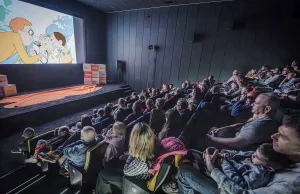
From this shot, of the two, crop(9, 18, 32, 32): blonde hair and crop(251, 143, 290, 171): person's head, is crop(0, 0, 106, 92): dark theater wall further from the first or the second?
crop(251, 143, 290, 171): person's head

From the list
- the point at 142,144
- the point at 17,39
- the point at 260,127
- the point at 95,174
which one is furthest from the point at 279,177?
the point at 17,39

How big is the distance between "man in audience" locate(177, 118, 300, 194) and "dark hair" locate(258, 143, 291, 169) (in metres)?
0.02

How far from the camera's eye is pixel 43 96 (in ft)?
15.8

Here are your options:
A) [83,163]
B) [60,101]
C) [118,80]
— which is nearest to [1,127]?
[60,101]

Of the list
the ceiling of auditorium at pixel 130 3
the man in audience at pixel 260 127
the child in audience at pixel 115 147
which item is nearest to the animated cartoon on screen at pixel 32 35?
the ceiling of auditorium at pixel 130 3

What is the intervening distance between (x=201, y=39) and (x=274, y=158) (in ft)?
18.3

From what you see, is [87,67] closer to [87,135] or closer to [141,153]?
[87,135]

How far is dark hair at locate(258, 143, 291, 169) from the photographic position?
3.28 feet

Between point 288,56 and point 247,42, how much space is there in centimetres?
119

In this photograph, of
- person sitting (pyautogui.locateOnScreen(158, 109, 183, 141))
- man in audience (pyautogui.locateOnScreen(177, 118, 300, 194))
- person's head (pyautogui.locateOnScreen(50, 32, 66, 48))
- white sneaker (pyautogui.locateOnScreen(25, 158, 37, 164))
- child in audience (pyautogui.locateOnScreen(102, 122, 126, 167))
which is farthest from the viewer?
person's head (pyautogui.locateOnScreen(50, 32, 66, 48))

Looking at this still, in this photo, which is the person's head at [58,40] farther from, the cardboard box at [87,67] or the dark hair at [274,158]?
the dark hair at [274,158]

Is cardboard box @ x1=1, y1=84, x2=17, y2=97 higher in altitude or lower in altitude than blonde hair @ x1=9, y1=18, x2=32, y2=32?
lower

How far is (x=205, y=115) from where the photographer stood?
2330 millimetres

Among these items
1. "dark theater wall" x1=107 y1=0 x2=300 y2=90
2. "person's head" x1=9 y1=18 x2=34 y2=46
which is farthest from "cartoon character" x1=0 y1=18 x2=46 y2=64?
"dark theater wall" x1=107 y1=0 x2=300 y2=90
